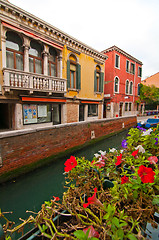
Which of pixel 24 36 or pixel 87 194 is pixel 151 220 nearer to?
pixel 87 194

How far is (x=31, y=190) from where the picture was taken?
12.0 ft

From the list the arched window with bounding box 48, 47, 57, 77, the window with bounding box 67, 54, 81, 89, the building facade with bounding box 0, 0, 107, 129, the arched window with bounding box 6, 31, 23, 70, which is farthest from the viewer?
the window with bounding box 67, 54, 81, 89

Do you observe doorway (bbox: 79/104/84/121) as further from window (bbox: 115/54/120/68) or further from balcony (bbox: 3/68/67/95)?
window (bbox: 115/54/120/68)

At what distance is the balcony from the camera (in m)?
5.47

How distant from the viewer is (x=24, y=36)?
6.04 metres

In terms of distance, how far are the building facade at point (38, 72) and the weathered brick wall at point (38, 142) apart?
2085mm

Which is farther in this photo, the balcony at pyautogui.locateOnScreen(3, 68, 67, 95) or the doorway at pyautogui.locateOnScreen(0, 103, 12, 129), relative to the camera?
the doorway at pyautogui.locateOnScreen(0, 103, 12, 129)

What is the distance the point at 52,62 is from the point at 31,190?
275 inches

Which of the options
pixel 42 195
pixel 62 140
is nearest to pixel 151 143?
pixel 42 195

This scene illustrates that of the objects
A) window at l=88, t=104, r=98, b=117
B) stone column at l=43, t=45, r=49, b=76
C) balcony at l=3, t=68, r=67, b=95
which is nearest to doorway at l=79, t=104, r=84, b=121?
window at l=88, t=104, r=98, b=117

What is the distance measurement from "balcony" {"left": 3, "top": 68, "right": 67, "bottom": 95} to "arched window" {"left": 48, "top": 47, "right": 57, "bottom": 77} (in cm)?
86

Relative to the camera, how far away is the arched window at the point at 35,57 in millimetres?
6669

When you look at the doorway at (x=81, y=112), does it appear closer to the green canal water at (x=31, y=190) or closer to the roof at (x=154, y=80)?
the green canal water at (x=31, y=190)

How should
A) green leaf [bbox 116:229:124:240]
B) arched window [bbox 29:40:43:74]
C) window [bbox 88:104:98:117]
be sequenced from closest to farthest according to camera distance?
green leaf [bbox 116:229:124:240] → arched window [bbox 29:40:43:74] → window [bbox 88:104:98:117]
